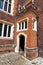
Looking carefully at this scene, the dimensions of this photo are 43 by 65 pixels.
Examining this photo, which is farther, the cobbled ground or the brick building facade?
the brick building facade

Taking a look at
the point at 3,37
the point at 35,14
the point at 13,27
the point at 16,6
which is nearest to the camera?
the point at 3,37

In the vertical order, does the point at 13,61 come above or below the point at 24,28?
below

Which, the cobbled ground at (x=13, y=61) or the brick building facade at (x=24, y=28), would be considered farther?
the brick building facade at (x=24, y=28)

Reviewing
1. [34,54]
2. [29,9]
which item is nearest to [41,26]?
[29,9]

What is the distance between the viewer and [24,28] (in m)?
9.10

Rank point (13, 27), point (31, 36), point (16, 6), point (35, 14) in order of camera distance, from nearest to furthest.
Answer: point (31, 36), point (35, 14), point (13, 27), point (16, 6)

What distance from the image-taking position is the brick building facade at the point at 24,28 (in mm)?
8328

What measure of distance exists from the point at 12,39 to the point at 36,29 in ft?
8.97

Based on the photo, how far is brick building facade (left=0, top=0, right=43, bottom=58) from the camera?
8328 millimetres

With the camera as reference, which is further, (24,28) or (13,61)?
(24,28)

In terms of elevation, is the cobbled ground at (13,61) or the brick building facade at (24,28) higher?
the brick building facade at (24,28)

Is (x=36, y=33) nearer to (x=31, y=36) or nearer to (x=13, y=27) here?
(x=31, y=36)

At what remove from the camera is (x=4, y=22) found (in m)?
8.99

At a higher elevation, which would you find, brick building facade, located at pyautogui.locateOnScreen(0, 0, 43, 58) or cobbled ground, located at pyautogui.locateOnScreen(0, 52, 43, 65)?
brick building facade, located at pyautogui.locateOnScreen(0, 0, 43, 58)
